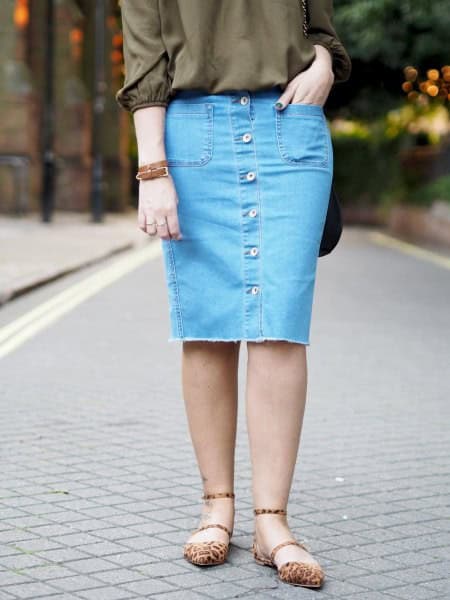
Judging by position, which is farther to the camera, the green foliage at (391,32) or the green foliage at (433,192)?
the green foliage at (433,192)

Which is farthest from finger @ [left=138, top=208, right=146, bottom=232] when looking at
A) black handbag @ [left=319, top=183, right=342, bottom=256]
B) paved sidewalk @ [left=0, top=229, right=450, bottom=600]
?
paved sidewalk @ [left=0, top=229, right=450, bottom=600]

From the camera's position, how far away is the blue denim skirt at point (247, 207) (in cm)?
373

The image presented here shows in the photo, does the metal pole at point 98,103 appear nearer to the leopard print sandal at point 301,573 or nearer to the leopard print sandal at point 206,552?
the leopard print sandal at point 206,552

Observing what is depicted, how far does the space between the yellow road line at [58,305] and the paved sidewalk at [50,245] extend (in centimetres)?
34

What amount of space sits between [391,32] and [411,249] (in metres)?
3.57

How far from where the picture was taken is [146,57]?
12.3 ft

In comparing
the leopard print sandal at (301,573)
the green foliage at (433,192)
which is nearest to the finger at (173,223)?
the leopard print sandal at (301,573)

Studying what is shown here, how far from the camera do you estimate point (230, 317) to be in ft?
12.4

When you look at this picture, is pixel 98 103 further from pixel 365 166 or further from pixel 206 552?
pixel 206 552

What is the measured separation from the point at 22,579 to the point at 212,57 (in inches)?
58.4

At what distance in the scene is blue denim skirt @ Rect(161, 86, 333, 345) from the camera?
12.2ft

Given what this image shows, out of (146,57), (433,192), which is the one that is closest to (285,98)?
(146,57)

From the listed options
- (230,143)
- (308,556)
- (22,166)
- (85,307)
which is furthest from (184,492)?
(22,166)

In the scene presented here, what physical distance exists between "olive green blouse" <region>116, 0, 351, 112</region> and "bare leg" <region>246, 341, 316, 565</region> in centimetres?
72
